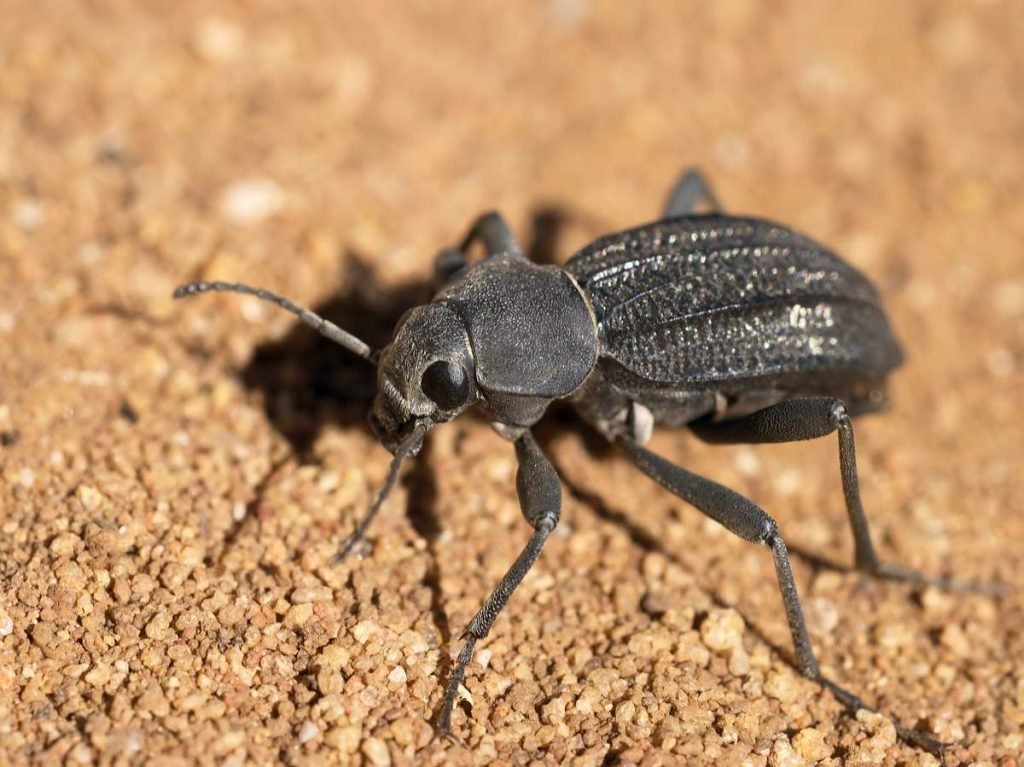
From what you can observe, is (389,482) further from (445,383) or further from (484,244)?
(484,244)

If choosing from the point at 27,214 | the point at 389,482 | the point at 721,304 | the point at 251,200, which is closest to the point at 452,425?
the point at 389,482

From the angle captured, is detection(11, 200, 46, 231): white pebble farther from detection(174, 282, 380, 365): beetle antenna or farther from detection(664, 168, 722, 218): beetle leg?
detection(664, 168, 722, 218): beetle leg

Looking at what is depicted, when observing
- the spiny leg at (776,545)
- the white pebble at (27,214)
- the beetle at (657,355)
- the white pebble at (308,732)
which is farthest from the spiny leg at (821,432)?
the white pebble at (27,214)

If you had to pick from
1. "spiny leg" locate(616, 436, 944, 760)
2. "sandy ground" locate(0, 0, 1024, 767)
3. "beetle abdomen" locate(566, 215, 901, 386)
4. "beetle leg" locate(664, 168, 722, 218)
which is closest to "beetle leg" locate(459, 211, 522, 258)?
"beetle abdomen" locate(566, 215, 901, 386)

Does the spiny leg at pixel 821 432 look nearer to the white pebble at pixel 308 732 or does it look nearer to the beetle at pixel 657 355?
the beetle at pixel 657 355

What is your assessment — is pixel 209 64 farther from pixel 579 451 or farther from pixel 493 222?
pixel 579 451
